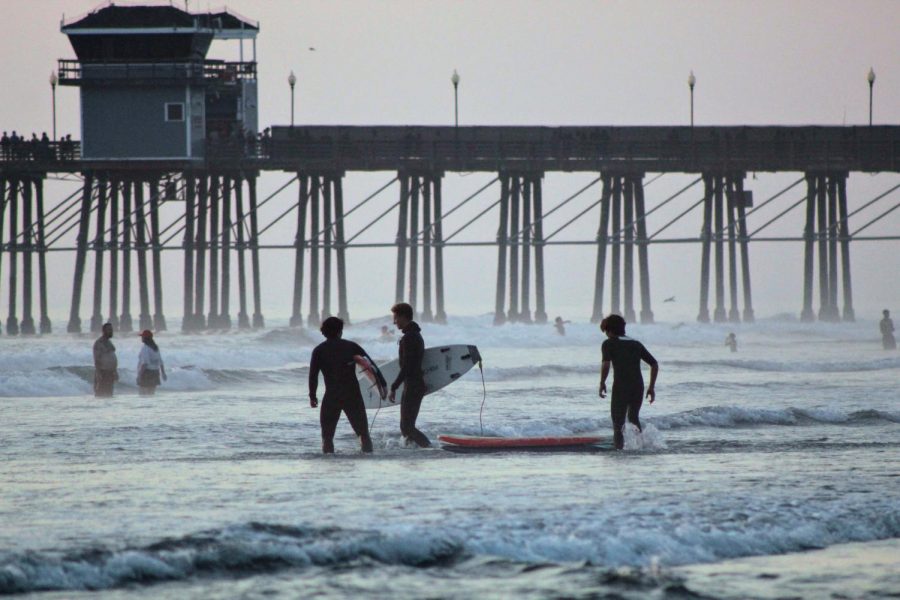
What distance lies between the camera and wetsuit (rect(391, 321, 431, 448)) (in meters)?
14.0

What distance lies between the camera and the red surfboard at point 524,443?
578 inches

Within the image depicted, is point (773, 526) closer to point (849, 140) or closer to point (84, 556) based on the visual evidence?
point (84, 556)

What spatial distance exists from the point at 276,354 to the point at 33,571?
30746 mm

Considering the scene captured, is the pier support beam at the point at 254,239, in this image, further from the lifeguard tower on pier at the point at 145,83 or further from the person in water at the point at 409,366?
the person in water at the point at 409,366

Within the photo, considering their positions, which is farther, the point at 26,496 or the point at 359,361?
the point at 359,361

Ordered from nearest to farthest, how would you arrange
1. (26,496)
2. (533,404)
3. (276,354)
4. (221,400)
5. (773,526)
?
(773,526) → (26,496) → (533,404) → (221,400) → (276,354)

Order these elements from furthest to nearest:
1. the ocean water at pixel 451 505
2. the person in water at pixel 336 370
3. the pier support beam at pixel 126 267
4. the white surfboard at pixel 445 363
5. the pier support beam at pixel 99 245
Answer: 1. the pier support beam at pixel 126 267
2. the pier support beam at pixel 99 245
3. the white surfboard at pixel 445 363
4. the person in water at pixel 336 370
5. the ocean water at pixel 451 505

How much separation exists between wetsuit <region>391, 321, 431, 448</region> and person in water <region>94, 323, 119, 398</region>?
884 centimetres

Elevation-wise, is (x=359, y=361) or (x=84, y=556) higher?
(x=359, y=361)

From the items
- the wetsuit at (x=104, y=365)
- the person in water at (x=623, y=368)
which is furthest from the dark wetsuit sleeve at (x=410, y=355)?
the wetsuit at (x=104, y=365)

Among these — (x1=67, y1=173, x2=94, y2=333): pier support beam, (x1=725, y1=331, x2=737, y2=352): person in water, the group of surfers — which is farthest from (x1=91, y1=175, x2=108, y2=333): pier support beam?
the group of surfers

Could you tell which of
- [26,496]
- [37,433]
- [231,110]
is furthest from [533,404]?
[231,110]

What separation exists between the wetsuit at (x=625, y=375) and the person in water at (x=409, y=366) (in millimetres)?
1674

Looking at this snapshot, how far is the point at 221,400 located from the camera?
23.6 metres
